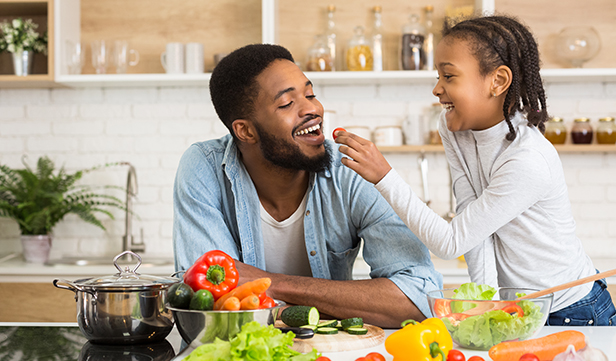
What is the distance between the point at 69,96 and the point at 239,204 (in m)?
2.01

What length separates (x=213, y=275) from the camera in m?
1.16

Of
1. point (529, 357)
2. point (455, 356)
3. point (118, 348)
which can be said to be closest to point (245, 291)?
point (118, 348)

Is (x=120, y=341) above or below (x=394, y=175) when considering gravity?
below

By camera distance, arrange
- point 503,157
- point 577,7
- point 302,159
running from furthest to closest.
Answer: point 577,7, point 302,159, point 503,157

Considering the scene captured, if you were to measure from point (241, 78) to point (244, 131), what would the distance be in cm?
17

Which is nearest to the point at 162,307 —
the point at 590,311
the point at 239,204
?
the point at 239,204

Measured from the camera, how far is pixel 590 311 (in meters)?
1.49

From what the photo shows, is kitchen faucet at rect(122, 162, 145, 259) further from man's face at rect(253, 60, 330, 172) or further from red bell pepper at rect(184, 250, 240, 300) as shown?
red bell pepper at rect(184, 250, 240, 300)

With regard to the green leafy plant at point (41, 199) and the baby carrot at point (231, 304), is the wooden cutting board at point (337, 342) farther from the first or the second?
the green leafy plant at point (41, 199)

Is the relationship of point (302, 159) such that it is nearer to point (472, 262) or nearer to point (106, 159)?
point (472, 262)

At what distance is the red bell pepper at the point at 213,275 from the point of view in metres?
1.15

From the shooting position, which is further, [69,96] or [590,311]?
[69,96]

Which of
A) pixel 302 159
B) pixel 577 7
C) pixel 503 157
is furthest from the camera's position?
pixel 577 7

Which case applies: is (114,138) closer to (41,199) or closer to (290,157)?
(41,199)
